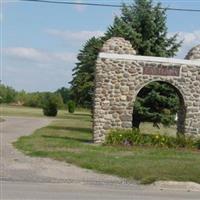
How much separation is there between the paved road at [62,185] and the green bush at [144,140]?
6385mm

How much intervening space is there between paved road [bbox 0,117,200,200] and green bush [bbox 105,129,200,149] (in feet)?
20.9

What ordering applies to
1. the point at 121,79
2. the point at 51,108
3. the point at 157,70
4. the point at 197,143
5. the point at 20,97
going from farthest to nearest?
the point at 20,97, the point at 51,108, the point at 157,70, the point at 121,79, the point at 197,143

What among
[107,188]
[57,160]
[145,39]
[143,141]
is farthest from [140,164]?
[145,39]

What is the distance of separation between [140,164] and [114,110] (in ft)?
24.7

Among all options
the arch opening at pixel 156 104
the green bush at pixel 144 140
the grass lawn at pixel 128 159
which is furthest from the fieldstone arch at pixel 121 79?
the arch opening at pixel 156 104

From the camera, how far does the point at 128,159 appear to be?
19.0m

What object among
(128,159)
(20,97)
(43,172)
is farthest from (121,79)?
(20,97)

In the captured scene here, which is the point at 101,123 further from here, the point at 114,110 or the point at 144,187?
the point at 144,187

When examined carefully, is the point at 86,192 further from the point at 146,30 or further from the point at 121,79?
the point at 146,30

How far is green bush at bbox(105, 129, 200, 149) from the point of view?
80.2ft

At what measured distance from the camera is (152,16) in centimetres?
3562

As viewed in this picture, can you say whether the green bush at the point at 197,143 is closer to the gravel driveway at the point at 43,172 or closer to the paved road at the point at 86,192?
the gravel driveway at the point at 43,172

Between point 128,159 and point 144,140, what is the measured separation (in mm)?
5620

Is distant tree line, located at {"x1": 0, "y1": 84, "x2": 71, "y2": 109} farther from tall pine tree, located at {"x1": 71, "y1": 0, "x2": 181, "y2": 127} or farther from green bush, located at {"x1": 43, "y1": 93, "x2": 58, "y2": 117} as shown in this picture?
tall pine tree, located at {"x1": 71, "y1": 0, "x2": 181, "y2": 127}
